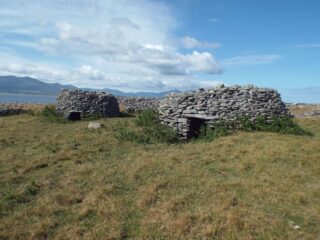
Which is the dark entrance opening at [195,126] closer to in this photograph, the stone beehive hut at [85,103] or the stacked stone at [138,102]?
the stone beehive hut at [85,103]

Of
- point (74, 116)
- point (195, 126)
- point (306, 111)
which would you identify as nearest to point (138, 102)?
point (74, 116)

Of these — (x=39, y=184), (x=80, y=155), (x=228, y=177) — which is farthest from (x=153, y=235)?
(x=80, y=155)

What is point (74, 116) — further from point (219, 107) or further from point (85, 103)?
point (219, 107)

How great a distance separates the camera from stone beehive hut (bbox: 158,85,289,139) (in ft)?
58.3

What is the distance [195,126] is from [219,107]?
1.95 meters

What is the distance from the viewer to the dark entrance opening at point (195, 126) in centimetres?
1850

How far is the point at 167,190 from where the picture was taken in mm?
10016

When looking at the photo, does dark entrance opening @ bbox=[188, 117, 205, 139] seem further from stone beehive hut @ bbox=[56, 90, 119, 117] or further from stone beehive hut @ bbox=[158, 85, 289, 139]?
stone beehive hut @ bbox=[56, 90, 119, 117]

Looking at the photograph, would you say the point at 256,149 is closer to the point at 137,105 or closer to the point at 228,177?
the point at 228,177

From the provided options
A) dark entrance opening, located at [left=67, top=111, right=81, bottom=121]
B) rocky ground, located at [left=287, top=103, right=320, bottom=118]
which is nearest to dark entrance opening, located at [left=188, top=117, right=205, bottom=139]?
dark entrance opening, located at [left=67, top=111, right=81, bottom=121]

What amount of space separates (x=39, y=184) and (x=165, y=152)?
5.53 m

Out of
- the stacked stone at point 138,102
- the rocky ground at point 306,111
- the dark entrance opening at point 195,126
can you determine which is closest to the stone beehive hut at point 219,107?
the dark entrance opening at point 195,126

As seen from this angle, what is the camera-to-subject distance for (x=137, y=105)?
122 ft

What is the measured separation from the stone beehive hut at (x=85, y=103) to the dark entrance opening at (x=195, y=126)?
1147 centimetres
